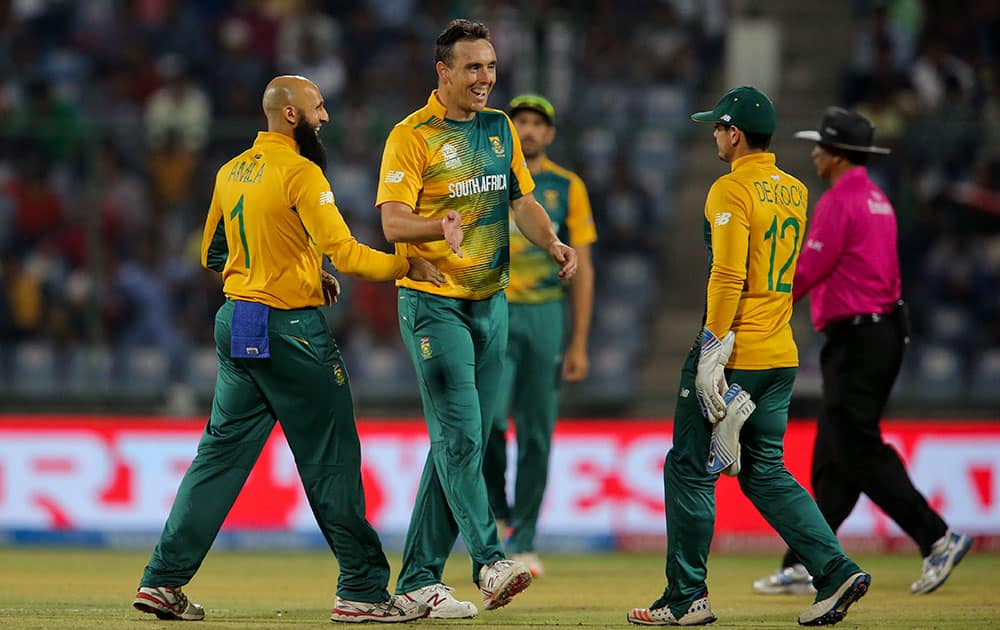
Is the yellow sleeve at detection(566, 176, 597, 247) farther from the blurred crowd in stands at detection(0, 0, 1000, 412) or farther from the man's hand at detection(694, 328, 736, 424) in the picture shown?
the blurred crowd in stands at detection(0, 0, 1000, 412)

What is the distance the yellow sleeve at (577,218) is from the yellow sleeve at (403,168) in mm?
2756

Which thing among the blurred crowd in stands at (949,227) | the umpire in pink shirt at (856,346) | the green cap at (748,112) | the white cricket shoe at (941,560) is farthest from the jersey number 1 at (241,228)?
the blurred crowd in stands at (949,227)

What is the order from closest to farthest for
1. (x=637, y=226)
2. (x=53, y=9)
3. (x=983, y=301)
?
(x=983, y=301)
(x=637, y=226)
(x=53, y=9)

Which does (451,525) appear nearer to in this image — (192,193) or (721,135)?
(721,135)

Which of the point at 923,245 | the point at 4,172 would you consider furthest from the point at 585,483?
the point at 4,172

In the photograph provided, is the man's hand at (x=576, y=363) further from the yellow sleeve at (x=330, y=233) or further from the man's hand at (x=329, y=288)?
the yellow sleeve at (x=330, y=233)

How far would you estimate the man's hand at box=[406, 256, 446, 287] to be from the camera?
22.7 ft

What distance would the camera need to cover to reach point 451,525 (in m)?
7.44

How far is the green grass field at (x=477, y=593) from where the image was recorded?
7.27m

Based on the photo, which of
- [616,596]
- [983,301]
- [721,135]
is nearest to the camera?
[721,135]

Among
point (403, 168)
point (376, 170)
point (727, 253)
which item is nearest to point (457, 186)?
point (403, 168)

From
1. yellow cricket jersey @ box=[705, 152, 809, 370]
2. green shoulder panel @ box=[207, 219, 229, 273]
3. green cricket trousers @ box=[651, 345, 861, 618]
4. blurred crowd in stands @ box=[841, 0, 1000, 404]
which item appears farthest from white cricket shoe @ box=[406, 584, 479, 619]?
blurred crowd in stands @ box=[841, 0, 1000, 404]

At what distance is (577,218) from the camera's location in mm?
9859

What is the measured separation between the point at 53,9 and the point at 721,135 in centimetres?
1240
